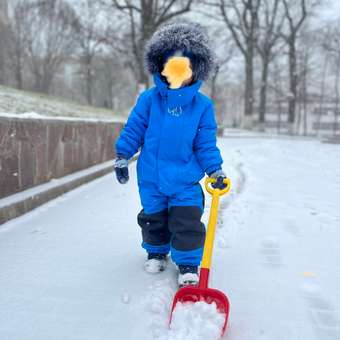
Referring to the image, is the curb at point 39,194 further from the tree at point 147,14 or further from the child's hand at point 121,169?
the tree at point 147,14

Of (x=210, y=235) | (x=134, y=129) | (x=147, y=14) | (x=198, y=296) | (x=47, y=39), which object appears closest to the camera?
(x=198, y=296)

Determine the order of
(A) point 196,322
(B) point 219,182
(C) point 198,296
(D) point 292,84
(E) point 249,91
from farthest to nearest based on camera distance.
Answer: (D) point 292,84 < (E) point 249,91 < (B) point 219,182 < (C) point 198,296 < (A) point 196,322

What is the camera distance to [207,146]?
2238mm

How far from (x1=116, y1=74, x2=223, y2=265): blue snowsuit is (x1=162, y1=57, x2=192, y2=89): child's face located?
49mm

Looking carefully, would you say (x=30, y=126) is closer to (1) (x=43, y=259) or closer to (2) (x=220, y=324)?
(1) (x=43, y=259)

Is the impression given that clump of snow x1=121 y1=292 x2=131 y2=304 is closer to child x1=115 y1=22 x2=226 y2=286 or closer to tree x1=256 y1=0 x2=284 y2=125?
child x1=115 y1=22 x2=226 y2=286

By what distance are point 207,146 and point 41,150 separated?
2.36 metres

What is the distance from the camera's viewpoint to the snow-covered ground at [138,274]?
5.92 ft

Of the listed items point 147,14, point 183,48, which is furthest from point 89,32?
point 183,48

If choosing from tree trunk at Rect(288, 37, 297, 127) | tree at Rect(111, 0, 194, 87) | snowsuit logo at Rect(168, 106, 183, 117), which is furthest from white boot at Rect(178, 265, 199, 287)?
tree trunk at Rect(288, 37, 297, 127)

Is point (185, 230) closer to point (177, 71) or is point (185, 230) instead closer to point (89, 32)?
point (177, 71)

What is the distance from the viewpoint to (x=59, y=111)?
702 cm

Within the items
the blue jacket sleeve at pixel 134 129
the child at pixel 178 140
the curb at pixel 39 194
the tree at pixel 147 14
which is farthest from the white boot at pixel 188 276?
the tree at pixel 147 14

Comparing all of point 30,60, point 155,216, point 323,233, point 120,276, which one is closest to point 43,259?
point 120,276
